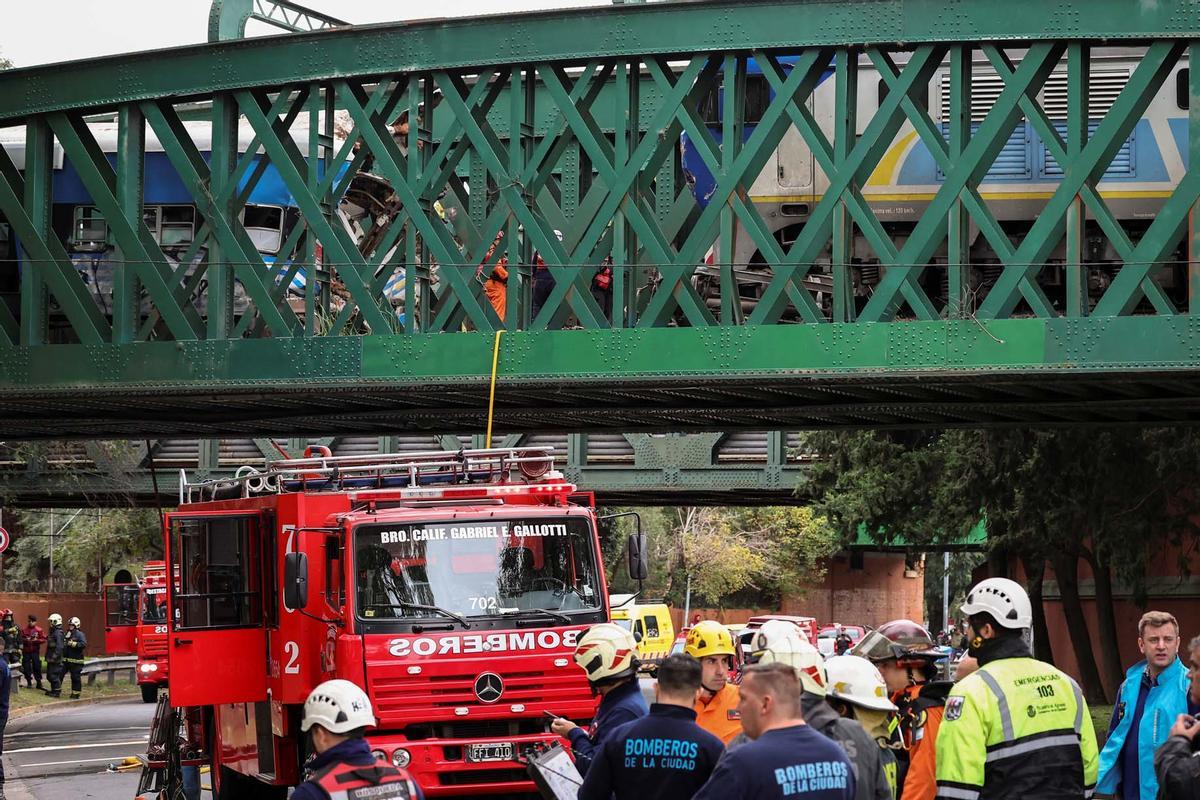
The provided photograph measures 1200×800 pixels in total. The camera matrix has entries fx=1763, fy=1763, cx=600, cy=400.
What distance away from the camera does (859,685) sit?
25.9 ft

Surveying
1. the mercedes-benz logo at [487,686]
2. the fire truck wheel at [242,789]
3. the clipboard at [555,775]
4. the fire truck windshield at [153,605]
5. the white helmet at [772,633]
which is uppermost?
the white helmet at [772,633]

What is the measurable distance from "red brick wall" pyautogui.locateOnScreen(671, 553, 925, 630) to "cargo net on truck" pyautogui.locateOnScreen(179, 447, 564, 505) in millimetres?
61038

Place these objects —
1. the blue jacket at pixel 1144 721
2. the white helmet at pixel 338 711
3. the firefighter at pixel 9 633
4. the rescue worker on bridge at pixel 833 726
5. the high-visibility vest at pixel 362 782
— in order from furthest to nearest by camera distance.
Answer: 1. the firefighter at pixel 9 633
2. the blue jacket at pixel 1144 721
3. the rescue worker on bridge at pixel 833 726
4. the white helmet at pixel 338 711
5. the high-visibility vest at pixel 362 782

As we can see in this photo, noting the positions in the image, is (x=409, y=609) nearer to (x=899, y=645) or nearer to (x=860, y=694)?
(x=899, y=645)

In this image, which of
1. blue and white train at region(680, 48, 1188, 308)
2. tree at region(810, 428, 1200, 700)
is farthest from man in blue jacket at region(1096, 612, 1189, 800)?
tree at region(810, 428, 1200, 700)

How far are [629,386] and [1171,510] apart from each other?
1441 centimetres

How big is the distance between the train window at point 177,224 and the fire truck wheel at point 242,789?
14.1 meters

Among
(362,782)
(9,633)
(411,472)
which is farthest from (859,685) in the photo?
(9,633)

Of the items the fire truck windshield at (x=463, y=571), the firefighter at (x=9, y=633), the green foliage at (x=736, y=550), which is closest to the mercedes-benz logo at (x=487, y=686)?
the fire truck windshield at (x=463, y=571)

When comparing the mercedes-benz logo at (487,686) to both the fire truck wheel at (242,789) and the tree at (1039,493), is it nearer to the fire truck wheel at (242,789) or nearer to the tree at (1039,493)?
the fire truck wheel at (242,789)

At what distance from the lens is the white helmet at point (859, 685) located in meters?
7.88

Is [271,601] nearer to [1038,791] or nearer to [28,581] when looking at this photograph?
[1038,791]

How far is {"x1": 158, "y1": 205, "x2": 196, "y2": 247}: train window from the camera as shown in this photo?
2811 cm

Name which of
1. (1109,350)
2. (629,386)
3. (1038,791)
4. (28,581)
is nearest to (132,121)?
(629,386)
